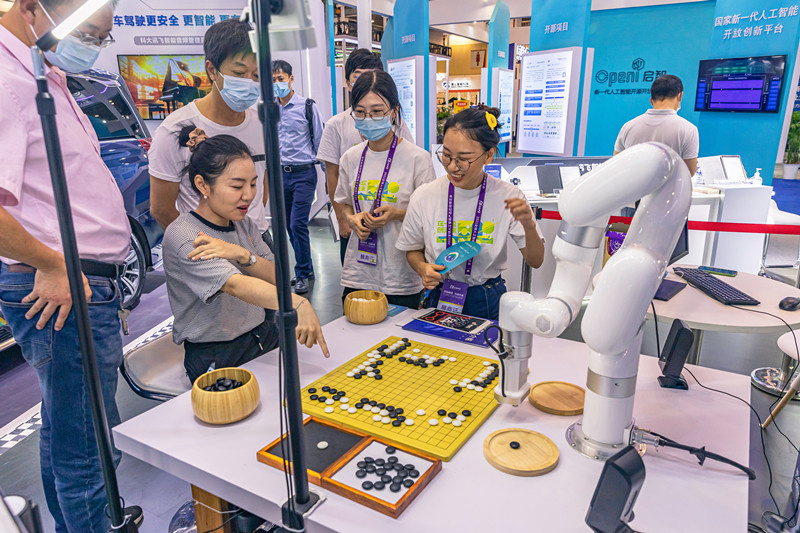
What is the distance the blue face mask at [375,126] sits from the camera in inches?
92.4

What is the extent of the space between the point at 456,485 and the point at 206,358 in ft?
3.37

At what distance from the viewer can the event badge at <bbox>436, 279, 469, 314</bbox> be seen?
187 cm

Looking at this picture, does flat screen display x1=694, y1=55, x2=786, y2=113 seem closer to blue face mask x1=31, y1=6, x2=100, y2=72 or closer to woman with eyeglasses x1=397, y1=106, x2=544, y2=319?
woman with eyeglasses x1=397, y1=106, x2=544, y2=319

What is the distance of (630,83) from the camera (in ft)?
31.0

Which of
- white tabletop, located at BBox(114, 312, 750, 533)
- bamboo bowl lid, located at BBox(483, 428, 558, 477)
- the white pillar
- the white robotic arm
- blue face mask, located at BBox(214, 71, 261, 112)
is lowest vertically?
white tabletop, located at BBox(114, 312, 750, 533)

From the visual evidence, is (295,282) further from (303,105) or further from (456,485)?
(456,485)

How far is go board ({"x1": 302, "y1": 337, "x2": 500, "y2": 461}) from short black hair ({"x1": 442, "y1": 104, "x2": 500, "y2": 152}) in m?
0.79

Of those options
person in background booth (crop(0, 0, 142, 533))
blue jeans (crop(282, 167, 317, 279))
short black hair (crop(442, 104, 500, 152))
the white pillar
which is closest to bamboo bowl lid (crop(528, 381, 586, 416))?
short black hair (crop(442, 104, 500, 152))

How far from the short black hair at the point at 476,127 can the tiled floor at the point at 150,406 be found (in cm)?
174

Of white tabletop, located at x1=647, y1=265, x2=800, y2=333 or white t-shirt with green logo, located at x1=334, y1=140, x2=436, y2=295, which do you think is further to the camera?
white t-shirt with green logo, located at x1=334, y1=140, x2=436, y2=295

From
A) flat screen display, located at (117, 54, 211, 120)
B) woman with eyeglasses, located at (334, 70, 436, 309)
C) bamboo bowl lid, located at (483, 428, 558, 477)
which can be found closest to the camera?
bamboo bowl lid, located at (483, 428, 558, 477)

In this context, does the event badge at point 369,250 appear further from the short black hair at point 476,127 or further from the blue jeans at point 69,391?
the blue jeans at point 69,391

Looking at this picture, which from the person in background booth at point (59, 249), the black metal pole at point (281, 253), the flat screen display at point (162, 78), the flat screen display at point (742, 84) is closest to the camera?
the black metal pole at point (281, 253)

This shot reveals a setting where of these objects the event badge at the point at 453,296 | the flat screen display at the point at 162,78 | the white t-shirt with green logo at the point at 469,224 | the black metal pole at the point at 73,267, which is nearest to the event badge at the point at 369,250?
the white t-shirt with green logo at the point at 469,224
